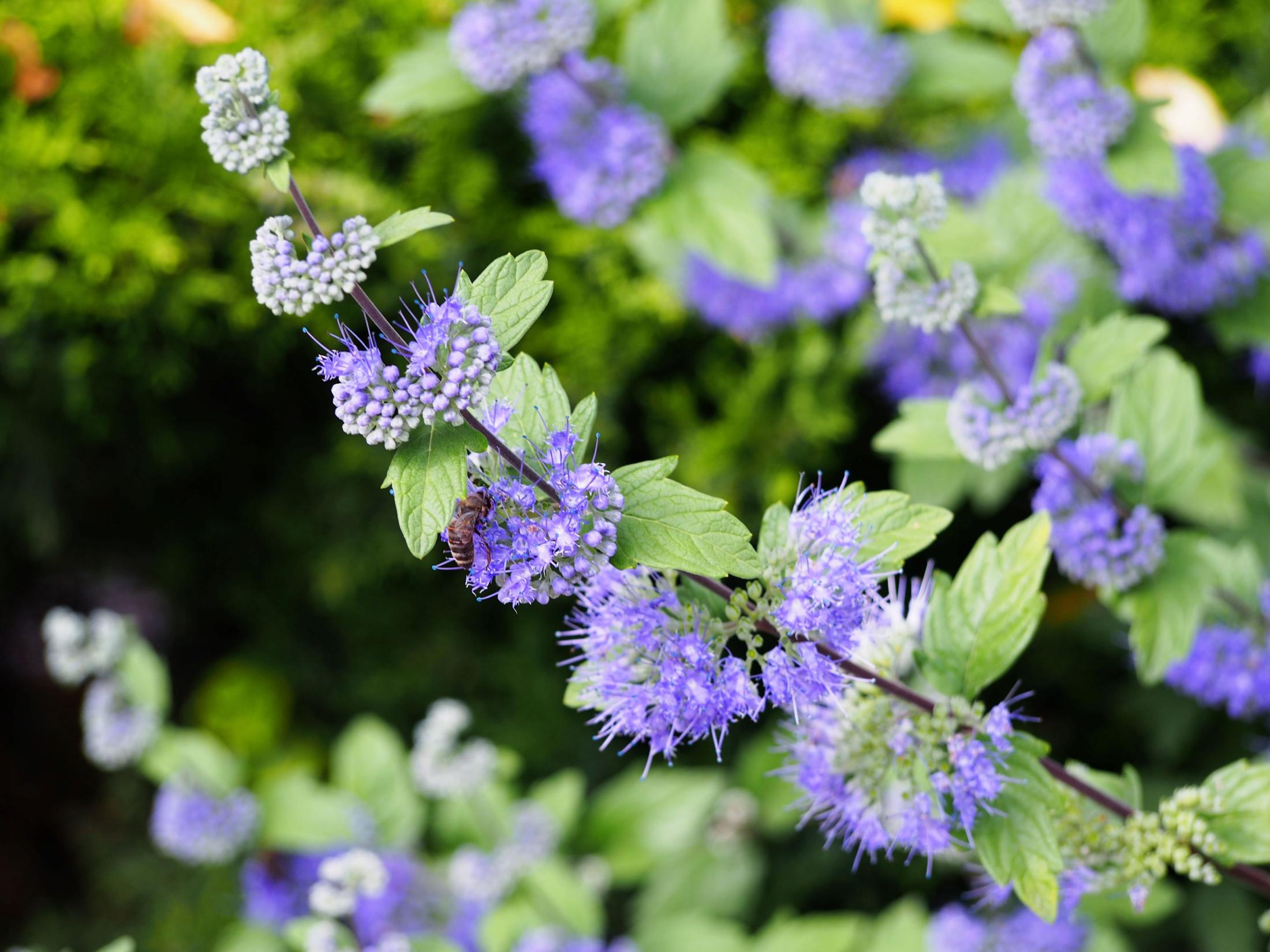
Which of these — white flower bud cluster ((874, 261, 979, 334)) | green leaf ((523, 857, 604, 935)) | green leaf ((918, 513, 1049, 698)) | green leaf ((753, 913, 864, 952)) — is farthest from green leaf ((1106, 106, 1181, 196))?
green leaf ((523, 857, 604, 935))

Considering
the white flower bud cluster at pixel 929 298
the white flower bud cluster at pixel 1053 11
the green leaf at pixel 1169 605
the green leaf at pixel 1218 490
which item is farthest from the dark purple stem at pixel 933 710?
the white flower bud cluster at pixel 1053 11

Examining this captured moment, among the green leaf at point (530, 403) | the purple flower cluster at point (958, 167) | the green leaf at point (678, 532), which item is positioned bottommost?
the purple flower cluster at point (958, 167)

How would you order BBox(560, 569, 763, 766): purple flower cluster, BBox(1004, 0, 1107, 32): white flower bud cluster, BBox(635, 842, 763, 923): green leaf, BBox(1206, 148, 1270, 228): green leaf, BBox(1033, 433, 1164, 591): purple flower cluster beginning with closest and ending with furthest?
BBox(560, 569, 763, 766): purple flower cluster
BBox(1033, 433, 1164, 591): purple flower cluster
BBox(1004, 0, 1107, 32): white flower bud cluster
BBox(1206, 148, 1270, 228): green leaf
BBox(635, 842, 763, 923): green leaf

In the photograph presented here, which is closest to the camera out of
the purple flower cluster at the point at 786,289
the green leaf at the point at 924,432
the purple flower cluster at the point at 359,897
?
the green leaf at the point at 924,432

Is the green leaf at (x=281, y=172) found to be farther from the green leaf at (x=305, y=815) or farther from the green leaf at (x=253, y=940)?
the green leaf at (x=253, y=940)

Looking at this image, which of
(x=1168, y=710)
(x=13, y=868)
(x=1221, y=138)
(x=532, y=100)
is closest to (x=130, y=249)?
(x=532, y=100)

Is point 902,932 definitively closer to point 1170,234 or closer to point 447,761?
point 447,761

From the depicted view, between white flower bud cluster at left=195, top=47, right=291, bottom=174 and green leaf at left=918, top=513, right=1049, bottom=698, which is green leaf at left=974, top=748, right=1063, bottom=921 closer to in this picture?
green leaf at left=918, top=513, right=1049, bottom=698

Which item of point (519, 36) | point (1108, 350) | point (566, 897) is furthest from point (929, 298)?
point (566, 897)
